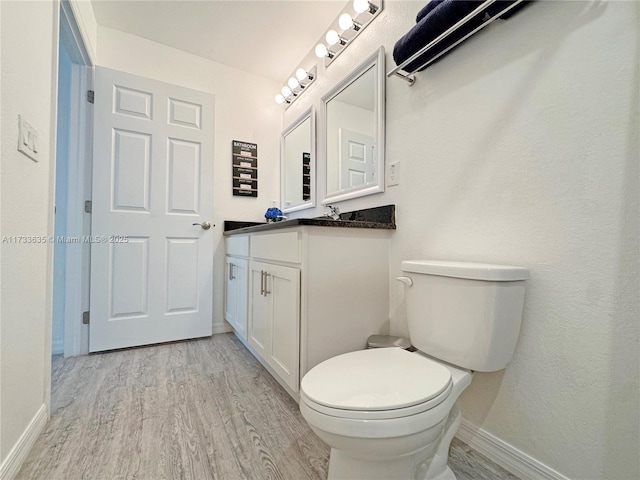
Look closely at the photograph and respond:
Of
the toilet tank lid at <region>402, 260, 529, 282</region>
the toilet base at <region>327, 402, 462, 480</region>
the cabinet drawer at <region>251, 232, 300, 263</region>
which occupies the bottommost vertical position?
the toilet base at <region>327, 402, 462, 480</region>

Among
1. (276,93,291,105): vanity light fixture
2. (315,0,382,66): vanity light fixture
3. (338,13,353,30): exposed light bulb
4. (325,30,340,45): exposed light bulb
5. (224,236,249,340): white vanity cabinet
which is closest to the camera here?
(315,0,382,66): vanity light fixture

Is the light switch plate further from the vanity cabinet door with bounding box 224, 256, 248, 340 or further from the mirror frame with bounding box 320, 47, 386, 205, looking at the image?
the mirror frame with bounding box 320, 47, 386, 205

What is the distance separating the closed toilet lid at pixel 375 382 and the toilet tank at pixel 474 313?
0.11 m

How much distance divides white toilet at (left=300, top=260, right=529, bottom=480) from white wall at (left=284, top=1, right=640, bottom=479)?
122 millimetres

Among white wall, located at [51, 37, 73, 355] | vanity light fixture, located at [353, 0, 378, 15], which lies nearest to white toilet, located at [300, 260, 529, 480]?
vanity light fixture, located at [353, 0, 378, 15]

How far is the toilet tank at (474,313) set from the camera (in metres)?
0.87

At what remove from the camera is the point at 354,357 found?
38.5 inches

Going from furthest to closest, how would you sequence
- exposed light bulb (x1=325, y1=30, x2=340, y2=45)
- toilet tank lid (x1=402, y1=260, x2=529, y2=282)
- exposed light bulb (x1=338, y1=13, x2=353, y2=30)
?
exposed light bulb (x1=325, y1=30, x2=340, y2=45) → exposed light bulb (x1=338, y1=13, x2=353, y2=30) → toilet tank lid (x1=402, y1=260, x2=529, y2=282)

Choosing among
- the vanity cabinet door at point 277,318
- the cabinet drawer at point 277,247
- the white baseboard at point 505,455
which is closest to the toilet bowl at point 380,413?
the white baseboard at point 505,455

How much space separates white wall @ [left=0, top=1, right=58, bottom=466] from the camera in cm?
86

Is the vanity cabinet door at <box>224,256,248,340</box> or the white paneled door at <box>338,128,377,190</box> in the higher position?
the white paneled door at <box>338,128,377,190</box>

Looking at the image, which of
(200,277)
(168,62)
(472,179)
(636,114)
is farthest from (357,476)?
(168,62)

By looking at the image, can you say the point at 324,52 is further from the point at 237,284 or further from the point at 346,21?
the point at 237,284

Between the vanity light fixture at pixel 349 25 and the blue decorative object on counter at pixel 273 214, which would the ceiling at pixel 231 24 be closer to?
the vanity light fixture at pixel 349 25
